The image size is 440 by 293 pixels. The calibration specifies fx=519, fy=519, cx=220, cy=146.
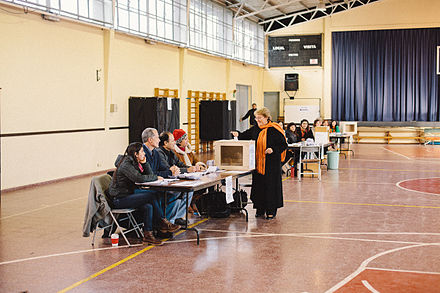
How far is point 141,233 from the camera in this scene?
5930mm

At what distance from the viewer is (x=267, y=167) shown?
710 centimetres

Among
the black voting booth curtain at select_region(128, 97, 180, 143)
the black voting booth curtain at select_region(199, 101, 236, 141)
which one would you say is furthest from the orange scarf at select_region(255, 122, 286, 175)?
the black voting booth curtain at select_region(199, 101, 236, 141)

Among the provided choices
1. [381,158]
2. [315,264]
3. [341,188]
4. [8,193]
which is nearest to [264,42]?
[381,158]

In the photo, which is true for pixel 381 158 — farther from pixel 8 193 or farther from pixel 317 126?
pixel 8 193

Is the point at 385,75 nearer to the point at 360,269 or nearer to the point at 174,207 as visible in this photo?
the point at 174,207

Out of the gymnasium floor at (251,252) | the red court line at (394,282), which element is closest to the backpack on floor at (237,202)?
the gymnasium floor at (251,252)

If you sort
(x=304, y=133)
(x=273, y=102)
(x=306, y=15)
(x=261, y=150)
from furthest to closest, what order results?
Answer: (x=273, y=102) < (x=306, y=15) < (x=304, y=133) < (x=261, y=150)

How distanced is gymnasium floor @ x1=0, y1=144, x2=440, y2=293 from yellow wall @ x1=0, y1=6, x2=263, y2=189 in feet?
5.46

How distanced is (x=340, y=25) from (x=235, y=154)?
59.2ft

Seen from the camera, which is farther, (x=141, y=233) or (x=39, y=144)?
(x=39, y=144)

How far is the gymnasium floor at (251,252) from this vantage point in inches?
174

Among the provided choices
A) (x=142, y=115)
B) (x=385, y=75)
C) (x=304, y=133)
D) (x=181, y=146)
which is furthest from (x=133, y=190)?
(x=385, y=75)

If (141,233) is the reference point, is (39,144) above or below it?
above

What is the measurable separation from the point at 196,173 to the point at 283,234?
4.26 feet
